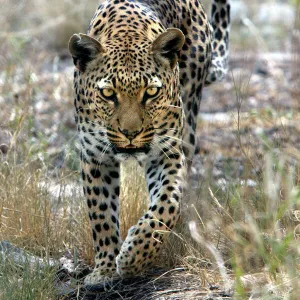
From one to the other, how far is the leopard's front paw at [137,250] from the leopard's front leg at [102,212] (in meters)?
0.38

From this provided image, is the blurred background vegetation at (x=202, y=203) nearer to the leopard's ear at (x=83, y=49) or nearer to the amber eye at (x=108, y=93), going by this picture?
the amber eye at (x=108, y=93)

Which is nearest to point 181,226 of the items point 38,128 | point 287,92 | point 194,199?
point 194,199

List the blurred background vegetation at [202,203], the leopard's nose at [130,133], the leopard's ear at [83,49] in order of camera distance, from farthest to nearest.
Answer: the leopard's ear at [83,49], the leopard's nose at [130,133], the blurred background vegetation at [202,203]

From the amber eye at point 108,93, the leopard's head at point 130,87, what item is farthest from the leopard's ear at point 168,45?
the amber eye at point 108,93

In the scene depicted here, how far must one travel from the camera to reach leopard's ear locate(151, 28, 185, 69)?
6.46 metres

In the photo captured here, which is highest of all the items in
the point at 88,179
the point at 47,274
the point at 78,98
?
the point at 78,98

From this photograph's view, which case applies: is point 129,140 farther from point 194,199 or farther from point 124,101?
point 194,199

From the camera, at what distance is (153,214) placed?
20.9 feet

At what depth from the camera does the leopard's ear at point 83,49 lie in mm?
6425

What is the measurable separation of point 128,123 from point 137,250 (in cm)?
87

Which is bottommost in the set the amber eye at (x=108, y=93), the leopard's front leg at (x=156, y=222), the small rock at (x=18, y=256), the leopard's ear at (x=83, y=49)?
the small rock at (x=18, y=256)

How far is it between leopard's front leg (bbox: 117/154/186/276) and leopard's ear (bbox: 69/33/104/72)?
0.89 m

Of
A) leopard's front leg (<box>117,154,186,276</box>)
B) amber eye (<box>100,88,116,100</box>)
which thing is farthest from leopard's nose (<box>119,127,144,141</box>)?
leopard's front leg (<box>117,154,186,276</box>)

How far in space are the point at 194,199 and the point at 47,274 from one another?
1307 mm
